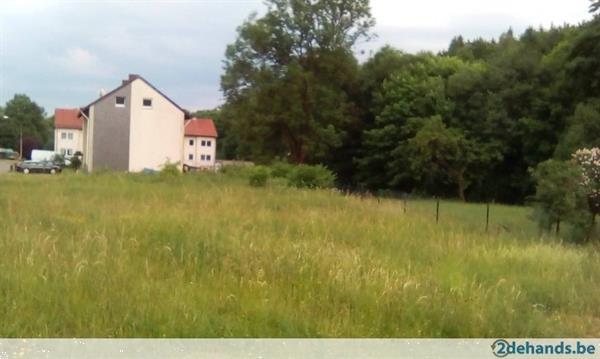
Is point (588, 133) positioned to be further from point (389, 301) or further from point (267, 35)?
point (389, 301)

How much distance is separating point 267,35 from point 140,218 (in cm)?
4287

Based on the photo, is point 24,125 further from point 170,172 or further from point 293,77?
point 170,172

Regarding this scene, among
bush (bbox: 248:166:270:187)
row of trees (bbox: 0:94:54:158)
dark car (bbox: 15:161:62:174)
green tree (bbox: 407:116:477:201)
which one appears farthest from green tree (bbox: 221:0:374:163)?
row of trees (bbox: 0:94:54:158)

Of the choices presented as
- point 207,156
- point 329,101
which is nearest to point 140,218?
point 329,101

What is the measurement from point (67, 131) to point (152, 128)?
31.3m

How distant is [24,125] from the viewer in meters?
116

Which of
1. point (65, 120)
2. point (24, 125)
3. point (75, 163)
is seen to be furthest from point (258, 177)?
point (24, 125)

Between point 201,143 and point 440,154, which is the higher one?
point 201,143

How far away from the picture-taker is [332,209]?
18.8m

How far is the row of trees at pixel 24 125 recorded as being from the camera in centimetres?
11356

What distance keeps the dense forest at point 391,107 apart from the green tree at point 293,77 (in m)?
0.09

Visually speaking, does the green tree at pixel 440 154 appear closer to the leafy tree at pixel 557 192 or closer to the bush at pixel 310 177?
the bush at pixel 310 177

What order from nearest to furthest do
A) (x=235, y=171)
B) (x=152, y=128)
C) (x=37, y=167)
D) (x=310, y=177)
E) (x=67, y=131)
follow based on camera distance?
(x=310, y=177) → (x=235, y=171) → (x=37, y=167) → (x=152, y=128) → (x=67, y=131)
